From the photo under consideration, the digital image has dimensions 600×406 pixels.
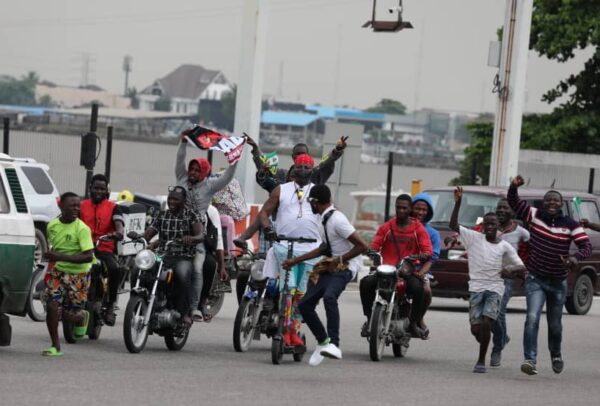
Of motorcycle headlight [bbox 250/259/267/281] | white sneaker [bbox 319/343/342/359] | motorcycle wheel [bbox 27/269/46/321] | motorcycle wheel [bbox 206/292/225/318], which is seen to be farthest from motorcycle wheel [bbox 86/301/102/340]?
white sneaker [bbox 319/343/342/359]

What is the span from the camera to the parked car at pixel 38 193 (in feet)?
75.7

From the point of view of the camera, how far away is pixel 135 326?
13906 mm

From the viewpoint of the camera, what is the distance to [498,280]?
14.4 metres

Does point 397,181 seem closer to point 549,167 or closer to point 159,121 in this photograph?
point 159,121

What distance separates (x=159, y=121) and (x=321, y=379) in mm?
108893

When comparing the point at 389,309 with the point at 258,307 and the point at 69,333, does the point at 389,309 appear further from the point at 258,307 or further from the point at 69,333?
the point at 69,333

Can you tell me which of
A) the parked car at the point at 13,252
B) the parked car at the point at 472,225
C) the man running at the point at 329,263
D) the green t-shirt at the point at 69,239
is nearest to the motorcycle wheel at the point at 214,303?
the man running at the point at 329,263

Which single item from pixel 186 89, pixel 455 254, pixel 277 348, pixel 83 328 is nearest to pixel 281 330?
pixel 277 348

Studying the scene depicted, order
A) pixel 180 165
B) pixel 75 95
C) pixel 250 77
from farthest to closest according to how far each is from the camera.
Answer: pixel 75 95
pixel 250 77
pixel 180 165

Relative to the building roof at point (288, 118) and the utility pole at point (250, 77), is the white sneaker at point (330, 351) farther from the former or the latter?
the building roof at point (288, 118)

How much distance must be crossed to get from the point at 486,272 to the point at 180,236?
2.97m

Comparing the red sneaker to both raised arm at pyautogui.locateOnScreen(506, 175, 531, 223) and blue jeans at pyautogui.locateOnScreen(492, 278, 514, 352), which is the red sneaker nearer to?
blue jeans at pyautogui.locateOnScreen(492, 278, 514, 352)

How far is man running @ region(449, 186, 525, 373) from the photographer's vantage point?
46.9ft

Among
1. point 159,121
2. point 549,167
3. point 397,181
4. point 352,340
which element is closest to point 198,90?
point 159,121
